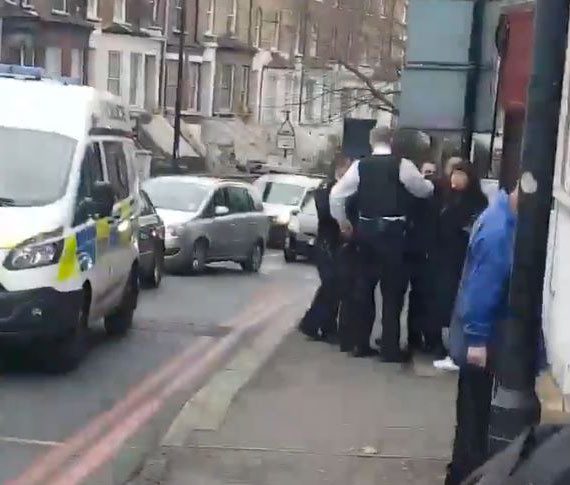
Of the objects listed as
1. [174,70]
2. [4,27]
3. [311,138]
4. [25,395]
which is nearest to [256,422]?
[25,395]

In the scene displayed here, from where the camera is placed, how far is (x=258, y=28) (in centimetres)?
5575

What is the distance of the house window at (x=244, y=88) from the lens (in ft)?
179

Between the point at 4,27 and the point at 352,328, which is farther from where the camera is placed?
the point at 4,27

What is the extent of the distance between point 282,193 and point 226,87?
70.2 feet

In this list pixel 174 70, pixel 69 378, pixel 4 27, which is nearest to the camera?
pixel 69 378

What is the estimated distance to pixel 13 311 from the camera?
32.5 ft

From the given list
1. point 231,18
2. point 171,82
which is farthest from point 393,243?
point 231,18

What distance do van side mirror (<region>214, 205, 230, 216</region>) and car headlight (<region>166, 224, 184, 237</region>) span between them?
1385mm

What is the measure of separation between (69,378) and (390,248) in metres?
2.82

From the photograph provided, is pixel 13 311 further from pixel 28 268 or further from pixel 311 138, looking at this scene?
pixel 311 138

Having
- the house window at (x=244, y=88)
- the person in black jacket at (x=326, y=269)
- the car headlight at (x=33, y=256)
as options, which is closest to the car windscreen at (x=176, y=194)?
the person in black jacket at (x=326, y=269)

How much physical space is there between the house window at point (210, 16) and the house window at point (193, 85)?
5.09ft

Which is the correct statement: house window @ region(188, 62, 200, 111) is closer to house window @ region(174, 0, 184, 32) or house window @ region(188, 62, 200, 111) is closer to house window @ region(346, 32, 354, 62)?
house window @ region(174, 0, 184, 32)

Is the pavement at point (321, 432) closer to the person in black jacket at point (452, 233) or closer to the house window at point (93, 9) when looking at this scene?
the person in black jacket at point (452, 233)
